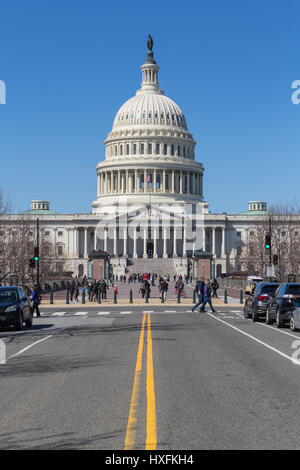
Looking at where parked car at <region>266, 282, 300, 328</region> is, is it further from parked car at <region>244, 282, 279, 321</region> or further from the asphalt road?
the asphalt road

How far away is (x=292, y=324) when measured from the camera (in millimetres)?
24203

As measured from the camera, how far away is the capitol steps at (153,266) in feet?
424

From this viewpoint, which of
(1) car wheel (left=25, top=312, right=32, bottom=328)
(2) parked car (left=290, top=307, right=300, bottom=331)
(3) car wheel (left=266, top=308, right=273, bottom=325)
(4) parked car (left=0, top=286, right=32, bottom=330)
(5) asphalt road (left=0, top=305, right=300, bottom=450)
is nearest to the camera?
(5) asphalt road (left=0, top=305, right=300, bottom=450)

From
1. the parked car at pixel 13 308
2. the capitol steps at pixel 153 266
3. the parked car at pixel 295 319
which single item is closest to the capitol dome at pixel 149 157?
the capitol steps at pixel 153 266

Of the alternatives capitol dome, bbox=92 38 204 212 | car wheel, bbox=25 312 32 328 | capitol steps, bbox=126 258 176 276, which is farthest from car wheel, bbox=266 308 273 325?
capitol dome, bbox=92 38 204 212

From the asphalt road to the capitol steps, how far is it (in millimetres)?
107174

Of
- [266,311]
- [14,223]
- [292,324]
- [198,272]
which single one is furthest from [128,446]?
[14,223]

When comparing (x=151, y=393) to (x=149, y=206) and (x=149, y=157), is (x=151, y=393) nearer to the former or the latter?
(x=149, y=206)

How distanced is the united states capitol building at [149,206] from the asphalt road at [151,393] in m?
129

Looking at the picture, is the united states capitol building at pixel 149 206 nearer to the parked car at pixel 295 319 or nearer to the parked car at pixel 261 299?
the parked car at pixel 261 299

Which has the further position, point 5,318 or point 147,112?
point 147,112

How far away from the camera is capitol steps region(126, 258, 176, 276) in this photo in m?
129

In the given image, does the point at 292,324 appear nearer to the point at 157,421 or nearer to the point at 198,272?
the point at 157,421
